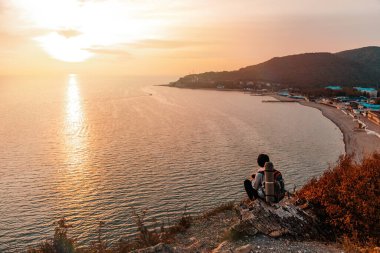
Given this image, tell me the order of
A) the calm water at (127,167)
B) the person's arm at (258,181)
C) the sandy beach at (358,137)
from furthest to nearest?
the sandy beach at (358,137)
the calm water at (127,167)
the person's arm at (258,181)

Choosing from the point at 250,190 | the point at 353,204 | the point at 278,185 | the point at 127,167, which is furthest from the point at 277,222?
the point at 127,167

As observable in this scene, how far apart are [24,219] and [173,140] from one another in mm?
25492

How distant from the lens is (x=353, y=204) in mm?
10516

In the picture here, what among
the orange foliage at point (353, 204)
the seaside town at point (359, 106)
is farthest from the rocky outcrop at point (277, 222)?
the seaside town at point (359, 106)

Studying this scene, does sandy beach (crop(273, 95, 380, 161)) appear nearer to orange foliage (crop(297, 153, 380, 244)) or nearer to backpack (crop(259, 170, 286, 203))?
orange foliage (crop(297, 153, 380, 244))

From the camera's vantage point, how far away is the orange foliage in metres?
9.89

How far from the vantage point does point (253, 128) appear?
55.5 meters

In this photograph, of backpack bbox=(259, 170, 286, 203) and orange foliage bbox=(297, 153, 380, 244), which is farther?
orange foliage bbox=(297, 153, 380, 244)

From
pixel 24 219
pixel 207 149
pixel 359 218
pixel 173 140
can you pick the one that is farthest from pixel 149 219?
pixel 173 140

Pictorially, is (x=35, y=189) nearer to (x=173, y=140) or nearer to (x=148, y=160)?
(x=148, y=160)

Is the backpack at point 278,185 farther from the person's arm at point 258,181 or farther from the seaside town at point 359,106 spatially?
the seaside town at point 359,106

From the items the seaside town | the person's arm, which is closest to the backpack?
the person's arm

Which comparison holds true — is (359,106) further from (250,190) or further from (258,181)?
(258,181)

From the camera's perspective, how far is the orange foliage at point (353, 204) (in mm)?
9891
